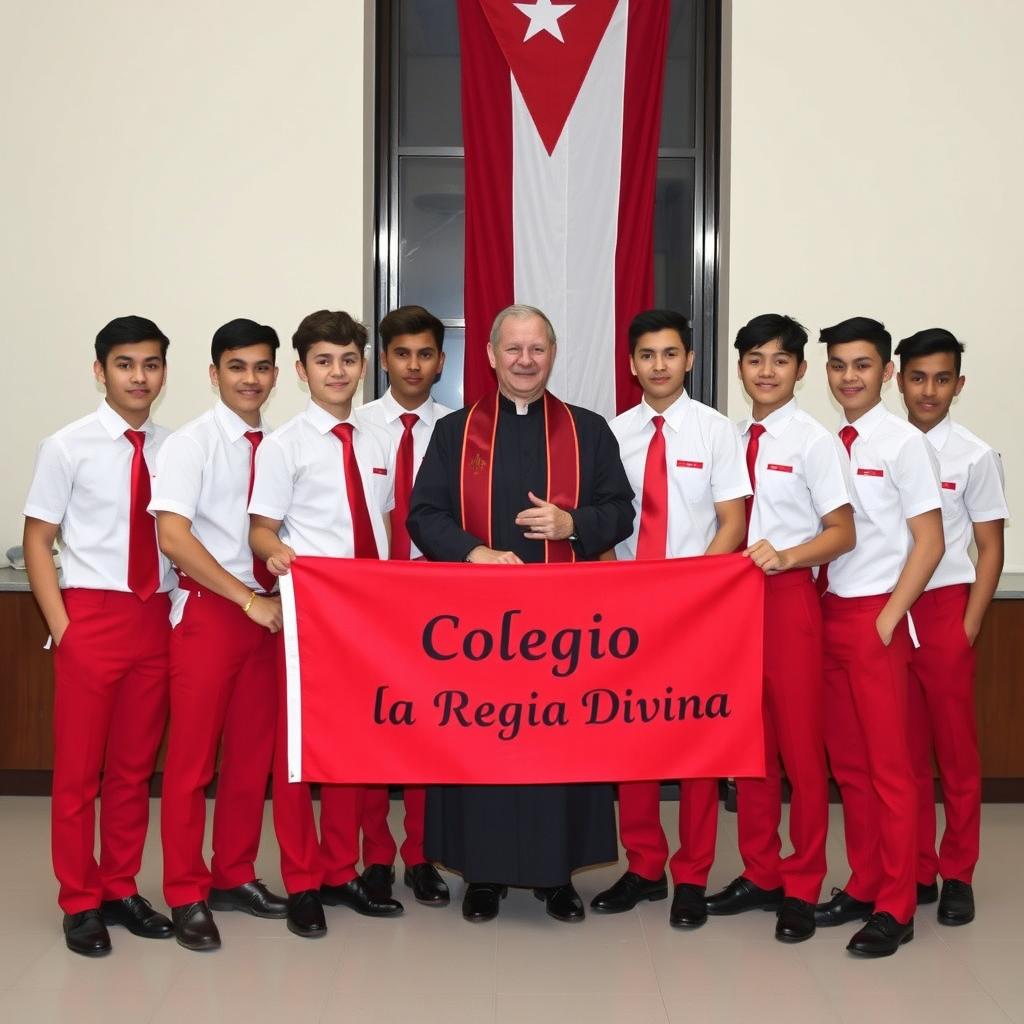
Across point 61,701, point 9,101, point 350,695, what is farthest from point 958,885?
point 9,101

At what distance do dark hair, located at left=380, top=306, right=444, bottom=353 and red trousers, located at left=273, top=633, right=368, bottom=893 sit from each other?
113 cm

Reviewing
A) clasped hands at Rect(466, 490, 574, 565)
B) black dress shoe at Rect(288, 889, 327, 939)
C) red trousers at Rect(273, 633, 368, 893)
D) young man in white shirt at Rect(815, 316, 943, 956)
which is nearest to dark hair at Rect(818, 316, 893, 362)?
young man in white shirt at Rect(815, 316, 943, 956)

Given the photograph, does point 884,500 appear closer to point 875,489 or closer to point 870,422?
point 875,489

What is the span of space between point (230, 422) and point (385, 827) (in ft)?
4.57

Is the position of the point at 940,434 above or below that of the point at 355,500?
above

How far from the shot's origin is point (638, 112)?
5031 mm

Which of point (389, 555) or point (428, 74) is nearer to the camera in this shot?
point (389, 555)

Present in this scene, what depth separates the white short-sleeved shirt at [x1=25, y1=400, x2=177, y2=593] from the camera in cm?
319

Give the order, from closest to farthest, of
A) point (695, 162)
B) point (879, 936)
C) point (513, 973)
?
point (513, 973), point (879, 936), point (695, 162)

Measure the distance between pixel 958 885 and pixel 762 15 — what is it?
3676 millimetres

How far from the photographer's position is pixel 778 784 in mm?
3479

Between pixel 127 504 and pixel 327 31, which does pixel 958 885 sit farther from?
pixel 327 31

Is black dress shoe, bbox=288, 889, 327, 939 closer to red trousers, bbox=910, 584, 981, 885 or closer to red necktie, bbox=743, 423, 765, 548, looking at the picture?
red necktie, bbox=743, 423, 765, 548

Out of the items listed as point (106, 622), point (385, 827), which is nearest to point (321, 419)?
point (106, 622)
